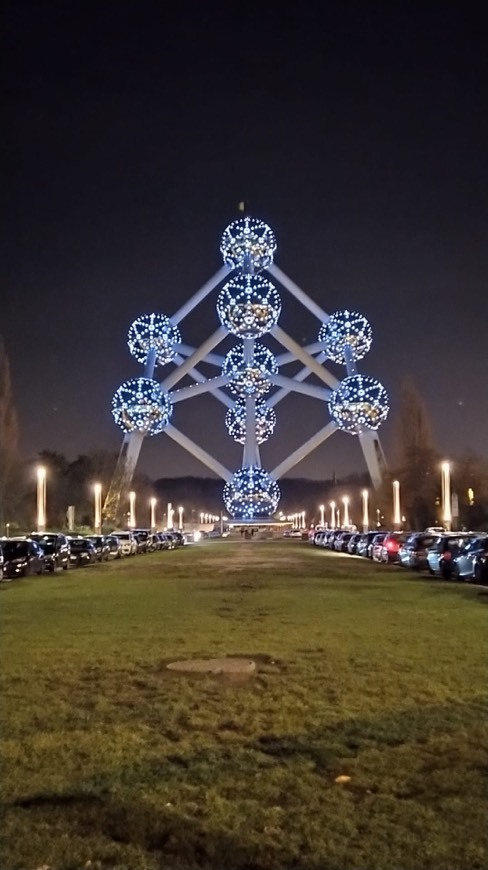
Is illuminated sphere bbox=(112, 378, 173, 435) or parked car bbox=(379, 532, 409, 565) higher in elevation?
illuminated sphere bbox=(112, 378, 173, 435)

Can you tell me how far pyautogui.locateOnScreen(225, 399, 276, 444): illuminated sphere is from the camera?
126750 millimetres

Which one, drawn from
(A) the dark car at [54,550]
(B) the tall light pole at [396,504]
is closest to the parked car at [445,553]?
(A) the dark car at [54,550]

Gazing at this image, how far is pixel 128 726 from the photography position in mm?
9367

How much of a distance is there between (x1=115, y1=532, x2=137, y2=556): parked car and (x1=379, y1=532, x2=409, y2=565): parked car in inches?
836

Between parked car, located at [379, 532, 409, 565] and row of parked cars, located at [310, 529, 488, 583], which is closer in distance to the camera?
row of parked cars, located at [310, 529, 488, 583]

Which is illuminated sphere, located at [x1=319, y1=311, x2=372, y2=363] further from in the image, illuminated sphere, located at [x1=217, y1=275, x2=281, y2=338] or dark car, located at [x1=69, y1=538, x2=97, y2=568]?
dark car, located at [x1=69, y1=538, x2=97, y2=568]

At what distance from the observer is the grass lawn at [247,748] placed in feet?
20.0

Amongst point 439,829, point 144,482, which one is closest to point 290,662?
point 439,829

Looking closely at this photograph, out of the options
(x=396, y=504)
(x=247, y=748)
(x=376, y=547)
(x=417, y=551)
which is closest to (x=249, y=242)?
(x=396, y=504)

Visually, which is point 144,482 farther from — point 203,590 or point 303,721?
point 303,721

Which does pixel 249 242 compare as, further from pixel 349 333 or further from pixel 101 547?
pixel 101 547

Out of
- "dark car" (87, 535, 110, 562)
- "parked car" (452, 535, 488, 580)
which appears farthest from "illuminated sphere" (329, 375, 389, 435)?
"parked car" (452, 535, 488, 580)

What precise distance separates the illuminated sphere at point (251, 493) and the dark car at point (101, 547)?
2564 inches

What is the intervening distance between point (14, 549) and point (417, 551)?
15564 millimetres
